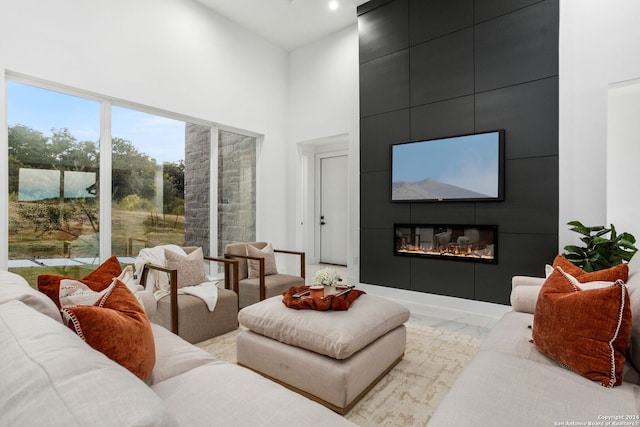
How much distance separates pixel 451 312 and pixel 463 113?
7.28 ft

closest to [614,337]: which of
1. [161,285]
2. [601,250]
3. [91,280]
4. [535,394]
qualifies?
[535,394]

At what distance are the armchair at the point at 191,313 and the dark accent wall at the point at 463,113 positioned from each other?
2.03m

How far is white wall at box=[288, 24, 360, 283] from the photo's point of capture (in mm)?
4695

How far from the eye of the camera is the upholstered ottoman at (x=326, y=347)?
5.70 ft

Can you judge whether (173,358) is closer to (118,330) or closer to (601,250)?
(118,330)

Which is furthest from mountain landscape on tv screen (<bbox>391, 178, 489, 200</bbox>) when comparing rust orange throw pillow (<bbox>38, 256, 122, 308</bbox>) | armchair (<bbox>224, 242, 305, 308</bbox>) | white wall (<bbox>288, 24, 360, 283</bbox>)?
rust orange throw pillow (<bbox>38, 256, 122, 308</bbox>)

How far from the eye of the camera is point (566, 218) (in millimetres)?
3098

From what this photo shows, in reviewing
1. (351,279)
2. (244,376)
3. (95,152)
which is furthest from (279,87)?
(244,376)

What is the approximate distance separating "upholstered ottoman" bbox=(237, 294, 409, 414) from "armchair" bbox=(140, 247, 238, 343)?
28.0 inches

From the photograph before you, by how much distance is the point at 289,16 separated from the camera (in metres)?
4.61

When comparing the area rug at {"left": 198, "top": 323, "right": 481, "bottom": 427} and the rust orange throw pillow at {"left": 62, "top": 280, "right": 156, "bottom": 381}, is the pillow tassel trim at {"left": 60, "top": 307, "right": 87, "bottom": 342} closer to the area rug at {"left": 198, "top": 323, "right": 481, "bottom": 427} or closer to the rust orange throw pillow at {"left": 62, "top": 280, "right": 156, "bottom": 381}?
the rust orange throw pillow at {"left": 62, "top": 280, "right": 156, "bottom": 381}

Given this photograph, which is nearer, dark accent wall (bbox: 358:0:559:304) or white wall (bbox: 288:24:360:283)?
dark accent wall (bbox: 358:0:559:304)

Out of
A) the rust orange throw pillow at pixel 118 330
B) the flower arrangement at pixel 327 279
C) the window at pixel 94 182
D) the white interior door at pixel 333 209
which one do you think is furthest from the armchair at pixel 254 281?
the white interior door at pixel 333 209

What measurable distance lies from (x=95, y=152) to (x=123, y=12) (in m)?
1.53
